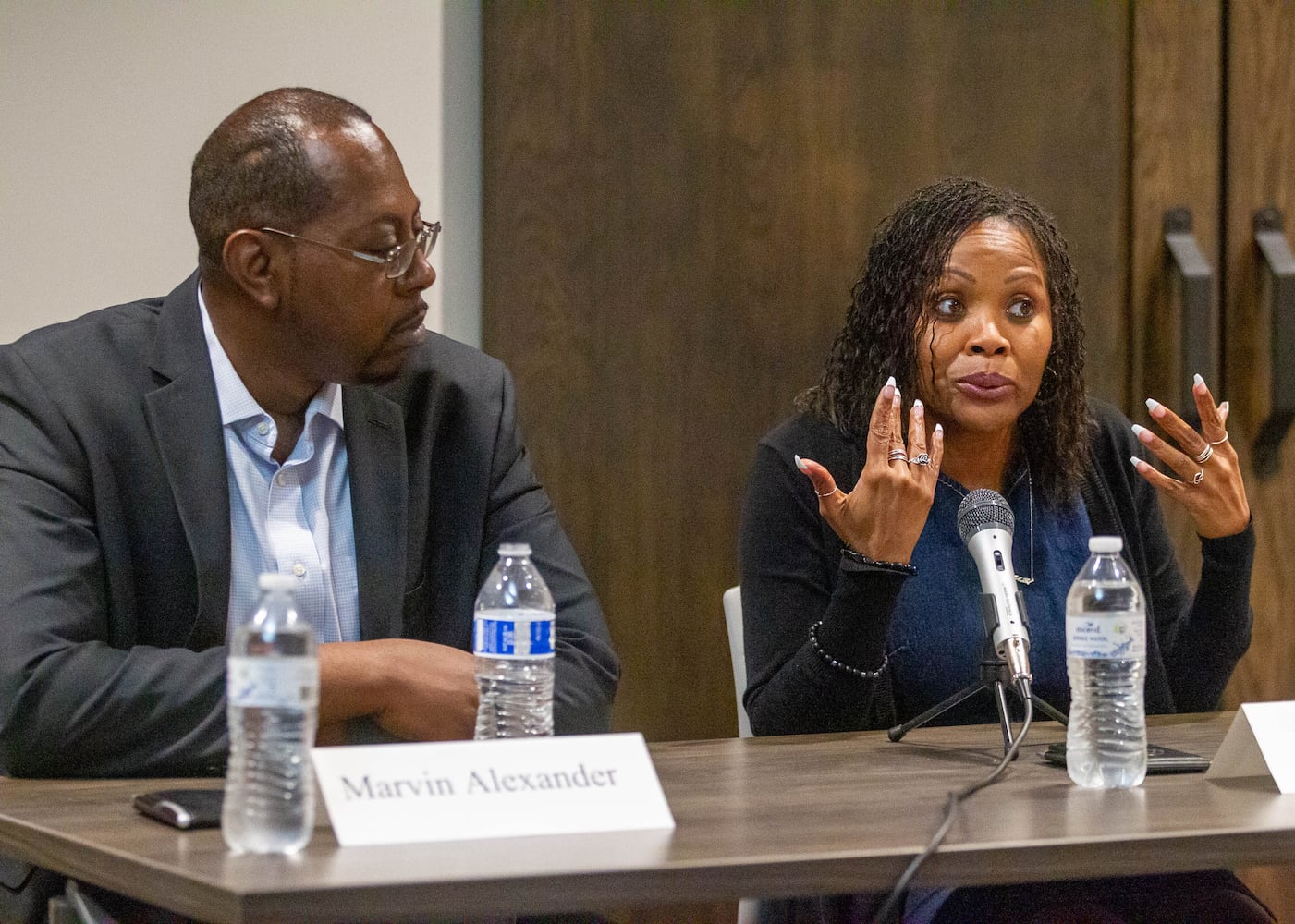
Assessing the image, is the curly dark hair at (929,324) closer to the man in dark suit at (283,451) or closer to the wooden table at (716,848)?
the man in dark suit at (283,451)

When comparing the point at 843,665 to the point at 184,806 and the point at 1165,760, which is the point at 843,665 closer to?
the point at 1165,760

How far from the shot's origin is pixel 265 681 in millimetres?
1134

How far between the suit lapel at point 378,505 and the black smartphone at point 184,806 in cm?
57

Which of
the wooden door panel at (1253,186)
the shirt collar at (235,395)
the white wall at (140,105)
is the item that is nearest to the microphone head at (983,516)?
the shirt collar at (235,395)

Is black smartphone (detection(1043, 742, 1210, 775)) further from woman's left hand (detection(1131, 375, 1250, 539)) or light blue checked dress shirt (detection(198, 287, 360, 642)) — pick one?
light blue checked dress shirt (detection(198, 287, 360, 642))

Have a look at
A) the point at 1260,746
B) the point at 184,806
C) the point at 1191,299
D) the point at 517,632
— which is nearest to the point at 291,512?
the point at 517,632

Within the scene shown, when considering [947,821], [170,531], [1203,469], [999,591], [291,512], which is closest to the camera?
[947,821]

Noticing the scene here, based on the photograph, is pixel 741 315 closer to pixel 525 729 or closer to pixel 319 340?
pixel 319 340

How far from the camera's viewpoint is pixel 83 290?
2.81 metres

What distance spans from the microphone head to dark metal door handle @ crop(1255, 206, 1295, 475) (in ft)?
5.38

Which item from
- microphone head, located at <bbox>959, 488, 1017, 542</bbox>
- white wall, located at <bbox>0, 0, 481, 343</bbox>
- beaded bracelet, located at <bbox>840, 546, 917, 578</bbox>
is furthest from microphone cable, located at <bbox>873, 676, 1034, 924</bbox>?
white wall, located at <bbox>0, 0, 481, 343</bbox>

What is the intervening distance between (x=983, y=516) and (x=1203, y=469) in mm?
584

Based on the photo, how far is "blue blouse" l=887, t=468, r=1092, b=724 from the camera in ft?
6.82

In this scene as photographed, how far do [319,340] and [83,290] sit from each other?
1109 millimetres
